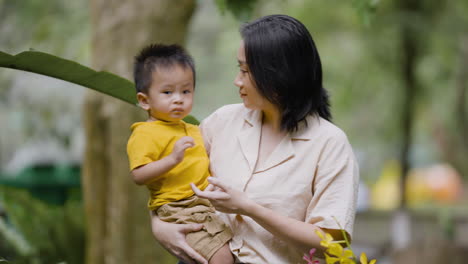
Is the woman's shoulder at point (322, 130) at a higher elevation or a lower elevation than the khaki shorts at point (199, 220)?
higher

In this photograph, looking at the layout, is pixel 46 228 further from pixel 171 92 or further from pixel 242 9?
pixel 171 92

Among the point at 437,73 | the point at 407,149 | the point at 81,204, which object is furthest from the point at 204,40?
the point at 81,204

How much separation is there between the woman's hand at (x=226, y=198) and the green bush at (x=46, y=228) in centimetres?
353

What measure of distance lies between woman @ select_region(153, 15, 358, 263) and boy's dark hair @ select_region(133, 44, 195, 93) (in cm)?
16

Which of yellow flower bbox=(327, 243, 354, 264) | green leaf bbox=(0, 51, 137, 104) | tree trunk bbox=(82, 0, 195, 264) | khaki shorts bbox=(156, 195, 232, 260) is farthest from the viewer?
tree trunk bbox=(82, 0, 195, 264)

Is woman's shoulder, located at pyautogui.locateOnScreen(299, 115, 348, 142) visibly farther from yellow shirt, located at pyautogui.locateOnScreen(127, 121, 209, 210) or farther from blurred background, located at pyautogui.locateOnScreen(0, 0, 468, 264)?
blurred background, located at pyautogui.locateOnScreen(0, 0, 468, 264)

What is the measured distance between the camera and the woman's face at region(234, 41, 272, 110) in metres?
1.83

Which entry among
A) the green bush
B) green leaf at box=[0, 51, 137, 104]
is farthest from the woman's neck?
the green bush

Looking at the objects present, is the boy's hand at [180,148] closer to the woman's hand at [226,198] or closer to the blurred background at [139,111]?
the woman's hand at [226,198]

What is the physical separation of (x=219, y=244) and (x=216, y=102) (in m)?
9.88

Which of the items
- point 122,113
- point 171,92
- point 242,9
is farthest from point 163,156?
point 122,113

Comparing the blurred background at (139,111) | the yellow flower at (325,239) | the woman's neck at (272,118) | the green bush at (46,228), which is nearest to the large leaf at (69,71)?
the woman's neck at (272,118)

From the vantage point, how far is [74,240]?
17.5ft

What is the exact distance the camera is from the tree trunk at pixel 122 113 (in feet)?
13.3
